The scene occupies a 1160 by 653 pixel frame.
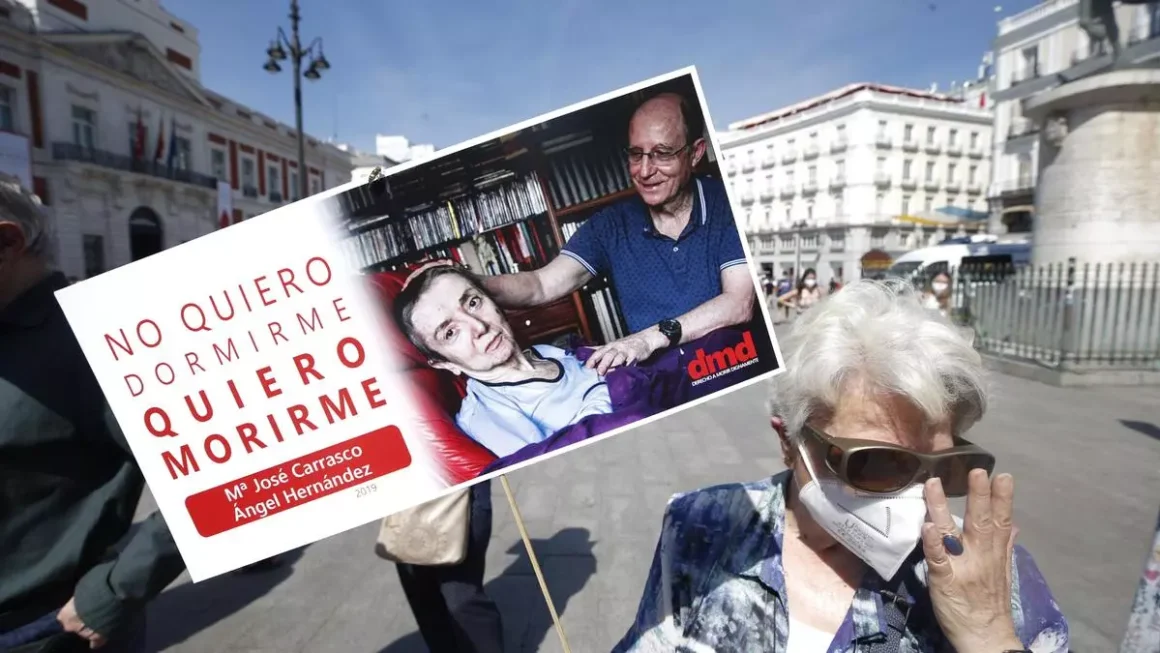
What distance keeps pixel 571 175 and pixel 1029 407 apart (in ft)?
26.8

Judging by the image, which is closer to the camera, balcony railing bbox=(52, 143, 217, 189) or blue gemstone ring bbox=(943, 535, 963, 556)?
blue gemstone ring bbox=(943, 535, 963, 556)

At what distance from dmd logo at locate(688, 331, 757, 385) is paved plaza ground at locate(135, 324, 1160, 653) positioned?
1.81ft

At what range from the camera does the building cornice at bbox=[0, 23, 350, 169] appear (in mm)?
21172

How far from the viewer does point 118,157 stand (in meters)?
25.1

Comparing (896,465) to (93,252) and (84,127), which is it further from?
(84,127)

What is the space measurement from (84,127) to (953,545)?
3283 cm

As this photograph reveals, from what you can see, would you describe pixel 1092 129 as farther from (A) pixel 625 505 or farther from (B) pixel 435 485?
(B) pixel 435 485

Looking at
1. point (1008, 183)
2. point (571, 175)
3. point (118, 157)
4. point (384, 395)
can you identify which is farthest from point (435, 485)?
point (1008, 183)

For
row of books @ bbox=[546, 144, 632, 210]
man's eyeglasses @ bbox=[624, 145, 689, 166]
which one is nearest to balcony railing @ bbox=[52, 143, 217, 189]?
row of books @ bbox=[546, 144, 632, 210]

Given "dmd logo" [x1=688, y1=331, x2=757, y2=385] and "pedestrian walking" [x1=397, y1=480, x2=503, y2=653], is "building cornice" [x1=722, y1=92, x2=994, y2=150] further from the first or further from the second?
"dmd logo" [x1=688, y1=331, x2=757, y2=385]

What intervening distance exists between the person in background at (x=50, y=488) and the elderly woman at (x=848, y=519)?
4.11 ft

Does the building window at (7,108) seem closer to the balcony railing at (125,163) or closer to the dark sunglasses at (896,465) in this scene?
the balcony railing at (125,163)

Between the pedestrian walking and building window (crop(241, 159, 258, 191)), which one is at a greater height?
building window (crop(241, 159, 258, 191))

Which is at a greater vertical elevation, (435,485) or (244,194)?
(244,194)
